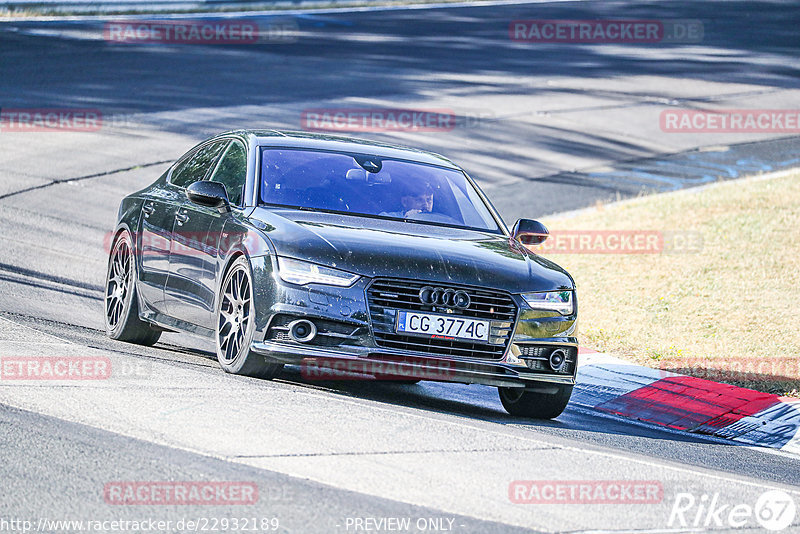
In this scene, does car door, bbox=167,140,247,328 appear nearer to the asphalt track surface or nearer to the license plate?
the asphalt track surface

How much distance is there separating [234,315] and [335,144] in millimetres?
1779

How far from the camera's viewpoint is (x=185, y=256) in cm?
872

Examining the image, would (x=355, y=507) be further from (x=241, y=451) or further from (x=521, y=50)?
(x=521, y=50)

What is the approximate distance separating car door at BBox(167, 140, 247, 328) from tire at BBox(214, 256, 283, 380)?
0.58 ft

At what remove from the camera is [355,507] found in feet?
17.4

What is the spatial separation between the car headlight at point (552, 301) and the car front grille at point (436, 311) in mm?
140

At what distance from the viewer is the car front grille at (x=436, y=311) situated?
7477 millimetres
